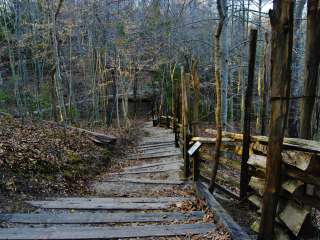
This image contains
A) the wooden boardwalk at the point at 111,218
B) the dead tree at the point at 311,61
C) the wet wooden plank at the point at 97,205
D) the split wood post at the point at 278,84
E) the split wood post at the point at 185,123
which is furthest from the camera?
the split wood post at the point at 185,123

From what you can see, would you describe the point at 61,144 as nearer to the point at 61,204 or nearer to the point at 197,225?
the point at 61,204

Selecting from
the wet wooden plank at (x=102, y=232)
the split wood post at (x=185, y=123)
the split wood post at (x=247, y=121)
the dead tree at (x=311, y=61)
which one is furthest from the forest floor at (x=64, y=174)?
the dead tree at (x=311, y=61)

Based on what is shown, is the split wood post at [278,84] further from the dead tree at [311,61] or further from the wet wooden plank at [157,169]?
the wet wooden plank at [157,169]

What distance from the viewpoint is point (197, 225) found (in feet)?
13.9

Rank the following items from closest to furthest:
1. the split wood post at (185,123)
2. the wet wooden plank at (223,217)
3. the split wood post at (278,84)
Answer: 1. the split wood post at (278,84)
2. the wet wooden plank at (223,217)
3. the split wood post at (185,123)

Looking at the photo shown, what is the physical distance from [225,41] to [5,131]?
7.67 meters

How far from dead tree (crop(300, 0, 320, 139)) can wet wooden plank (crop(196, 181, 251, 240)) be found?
144 centimetres

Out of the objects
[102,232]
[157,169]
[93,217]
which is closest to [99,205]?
[93,217]

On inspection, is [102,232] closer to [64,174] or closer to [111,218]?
[111,218]

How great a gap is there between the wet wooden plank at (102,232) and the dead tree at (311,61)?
1885mm

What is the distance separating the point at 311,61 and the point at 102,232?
121 inches

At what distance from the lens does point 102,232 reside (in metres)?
3.88

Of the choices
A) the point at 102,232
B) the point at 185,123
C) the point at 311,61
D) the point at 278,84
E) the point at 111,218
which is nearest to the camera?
the point at 278,84

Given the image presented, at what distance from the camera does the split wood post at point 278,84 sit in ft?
9.73
